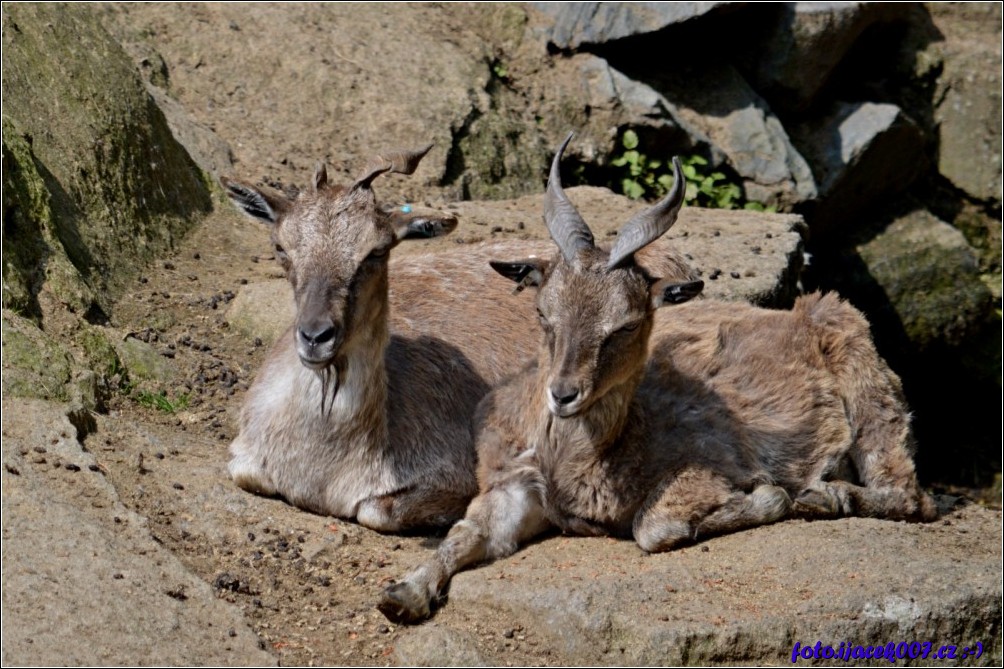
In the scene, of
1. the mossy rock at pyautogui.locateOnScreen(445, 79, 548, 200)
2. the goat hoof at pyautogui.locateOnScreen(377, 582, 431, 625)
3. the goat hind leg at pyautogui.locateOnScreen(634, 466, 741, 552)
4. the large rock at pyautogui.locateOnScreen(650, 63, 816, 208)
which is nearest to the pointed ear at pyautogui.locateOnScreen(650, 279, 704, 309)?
the goat hind leg at pyautogui.locateOnScreen(634, 466, 741, 552)

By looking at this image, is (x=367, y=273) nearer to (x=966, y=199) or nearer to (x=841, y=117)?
(x=841, y=117)

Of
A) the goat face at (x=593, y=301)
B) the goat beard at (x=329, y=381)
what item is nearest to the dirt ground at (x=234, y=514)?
the goat beard at (x=329, y=381)

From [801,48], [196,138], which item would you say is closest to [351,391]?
[196,138]

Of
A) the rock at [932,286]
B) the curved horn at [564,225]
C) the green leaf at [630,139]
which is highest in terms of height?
the curved horn at [564,225]

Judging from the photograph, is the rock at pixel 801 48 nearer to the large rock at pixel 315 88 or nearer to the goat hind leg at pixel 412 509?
the large rock at pixel 315 88

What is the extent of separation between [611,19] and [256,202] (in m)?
7.16

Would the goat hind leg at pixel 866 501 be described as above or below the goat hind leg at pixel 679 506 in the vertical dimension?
below

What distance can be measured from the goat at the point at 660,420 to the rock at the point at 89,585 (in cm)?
88

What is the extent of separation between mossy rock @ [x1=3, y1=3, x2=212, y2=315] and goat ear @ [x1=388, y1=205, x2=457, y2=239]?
95.7 inches

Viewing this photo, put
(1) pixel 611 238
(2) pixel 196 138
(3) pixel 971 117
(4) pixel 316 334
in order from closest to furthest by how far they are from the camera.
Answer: (4) pixel 316 334, (1) pixel 611 238, (2) pixel 196 138, (3) pixel 971 117

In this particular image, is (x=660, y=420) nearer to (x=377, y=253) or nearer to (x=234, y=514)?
(x=377, y=253)

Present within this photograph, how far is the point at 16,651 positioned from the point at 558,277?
10.5ft

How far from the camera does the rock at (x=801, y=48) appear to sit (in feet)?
48.0

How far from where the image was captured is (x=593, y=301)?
7195 mm
